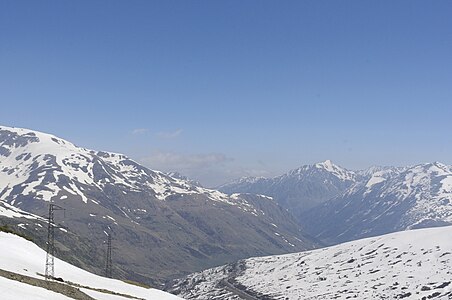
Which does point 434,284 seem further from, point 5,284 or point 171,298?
point 5,284

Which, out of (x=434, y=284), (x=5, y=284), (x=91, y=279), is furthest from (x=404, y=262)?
(x=5, y=284)

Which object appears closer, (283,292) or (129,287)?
(129,287)

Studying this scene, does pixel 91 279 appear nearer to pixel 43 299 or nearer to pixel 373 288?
pixel 43 299

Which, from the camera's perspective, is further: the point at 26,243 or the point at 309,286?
the point at 309,286

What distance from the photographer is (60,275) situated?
6488 centimetres

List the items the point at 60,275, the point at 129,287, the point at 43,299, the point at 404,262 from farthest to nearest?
1. the point at 404,262
2. the point at 129,287
3. the point at 60,275
4. the point at 43,299

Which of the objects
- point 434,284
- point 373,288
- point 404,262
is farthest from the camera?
point 404,262

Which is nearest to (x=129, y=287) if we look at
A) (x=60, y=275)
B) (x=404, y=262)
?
(x=60, y=275)

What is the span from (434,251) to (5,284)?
182 m

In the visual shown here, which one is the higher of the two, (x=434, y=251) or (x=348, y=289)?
(x=434, y=251)

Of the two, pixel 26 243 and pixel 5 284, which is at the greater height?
pixel 26 243

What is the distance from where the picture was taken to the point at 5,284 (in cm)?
3662

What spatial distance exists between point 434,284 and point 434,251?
4644cm

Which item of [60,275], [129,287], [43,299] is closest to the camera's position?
[43,299]
